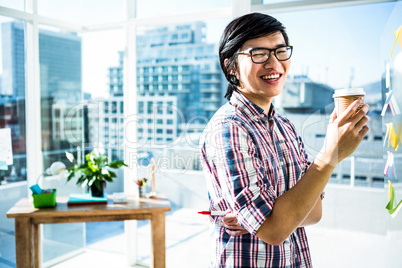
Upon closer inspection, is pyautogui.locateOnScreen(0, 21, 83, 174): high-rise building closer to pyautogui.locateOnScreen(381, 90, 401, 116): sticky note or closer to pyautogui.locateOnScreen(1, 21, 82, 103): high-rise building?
pyautogui.locateOnScreen(1, 21, 82, 103): high-rise building

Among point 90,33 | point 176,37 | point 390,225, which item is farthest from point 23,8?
point 390,225

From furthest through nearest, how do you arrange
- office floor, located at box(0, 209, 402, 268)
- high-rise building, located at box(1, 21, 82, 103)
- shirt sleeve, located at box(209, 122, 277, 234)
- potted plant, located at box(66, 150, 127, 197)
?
high-rise building, located at box(1, 21, 82, 103) → potted plant, located at box(66, 150, 127, 197) → office floor, located at box(0, 209, 402, 268) → shirt sleeve, located at box(209, 122, 277, 234)

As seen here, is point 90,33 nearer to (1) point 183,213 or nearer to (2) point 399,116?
(1) point 183,213

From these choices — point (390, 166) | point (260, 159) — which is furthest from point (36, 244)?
point (390, 166)

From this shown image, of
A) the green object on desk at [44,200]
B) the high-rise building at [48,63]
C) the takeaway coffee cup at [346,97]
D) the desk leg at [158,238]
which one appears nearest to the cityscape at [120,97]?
the high-rise building at [48,63]

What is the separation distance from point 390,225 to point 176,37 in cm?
204

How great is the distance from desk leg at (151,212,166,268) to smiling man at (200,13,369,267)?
1433mm

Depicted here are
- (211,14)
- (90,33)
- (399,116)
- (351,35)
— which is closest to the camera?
(399,116)

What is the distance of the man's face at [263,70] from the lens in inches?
37.1

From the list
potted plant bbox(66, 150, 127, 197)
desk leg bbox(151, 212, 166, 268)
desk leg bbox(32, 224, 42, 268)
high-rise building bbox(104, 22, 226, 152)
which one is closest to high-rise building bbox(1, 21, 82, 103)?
high-rise building bbox(104, 22, 226, 152)

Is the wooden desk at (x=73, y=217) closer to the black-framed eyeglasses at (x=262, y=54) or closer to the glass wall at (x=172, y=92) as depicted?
the glass wall at (x=172, y=92)

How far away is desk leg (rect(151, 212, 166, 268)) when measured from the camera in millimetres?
2363

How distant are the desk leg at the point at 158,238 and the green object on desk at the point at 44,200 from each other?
2.28 ft

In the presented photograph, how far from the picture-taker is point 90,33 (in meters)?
3.11
